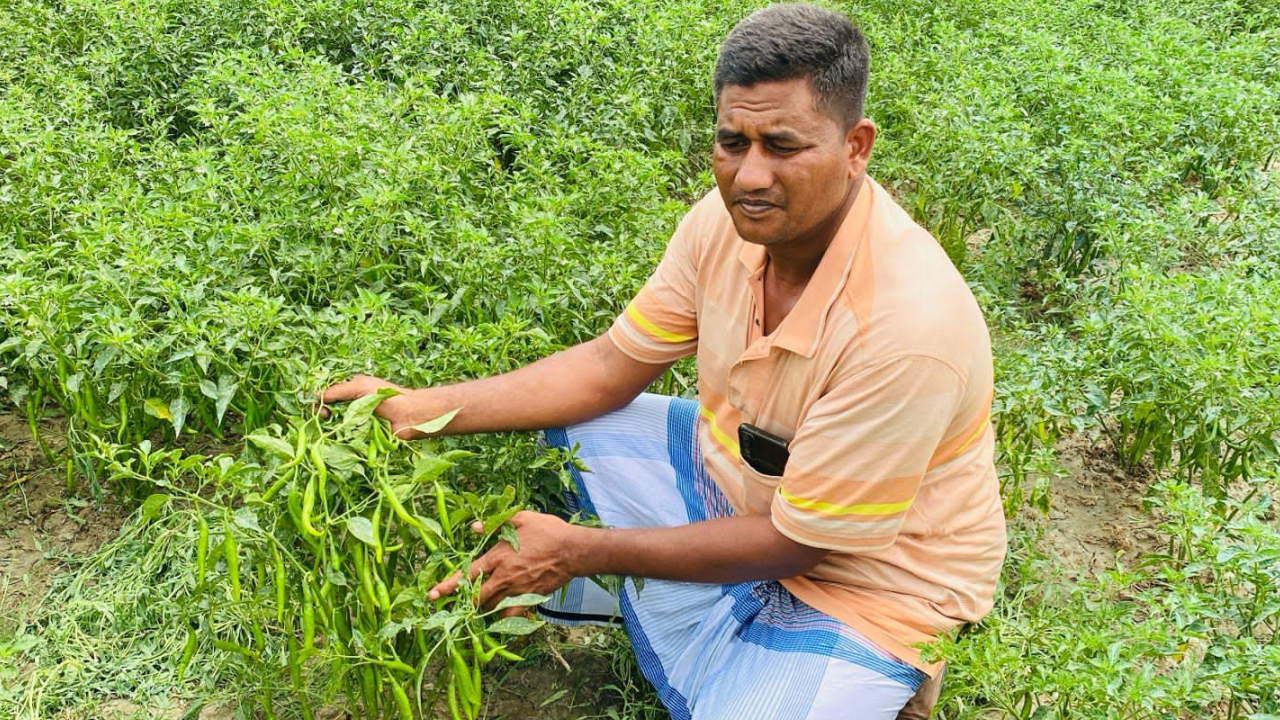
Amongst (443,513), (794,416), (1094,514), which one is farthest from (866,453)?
(1094,514)

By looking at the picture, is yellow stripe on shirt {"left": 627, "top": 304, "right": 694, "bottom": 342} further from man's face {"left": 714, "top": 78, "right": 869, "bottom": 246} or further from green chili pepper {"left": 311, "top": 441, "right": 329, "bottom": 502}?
green chili pepper {"left": 311, "top": 441, "right": 329, "bottom": 502}

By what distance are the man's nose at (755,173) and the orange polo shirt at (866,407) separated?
0.64 feet

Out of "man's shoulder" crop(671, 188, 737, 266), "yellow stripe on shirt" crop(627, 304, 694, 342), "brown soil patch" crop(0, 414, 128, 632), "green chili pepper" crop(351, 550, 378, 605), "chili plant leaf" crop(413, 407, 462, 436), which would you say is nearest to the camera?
"green chili pepper" crop(351, 550, 378, 605)

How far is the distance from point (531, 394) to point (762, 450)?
550 millimetres

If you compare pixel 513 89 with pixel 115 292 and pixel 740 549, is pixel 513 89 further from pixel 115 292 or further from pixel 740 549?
pixel 740 549

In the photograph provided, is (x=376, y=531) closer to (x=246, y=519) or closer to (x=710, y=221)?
(x=246, y=519)

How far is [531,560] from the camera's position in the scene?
7.18 ft

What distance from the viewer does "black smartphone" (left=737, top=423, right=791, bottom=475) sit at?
2217mm

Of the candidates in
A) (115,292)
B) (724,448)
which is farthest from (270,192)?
(724,448)

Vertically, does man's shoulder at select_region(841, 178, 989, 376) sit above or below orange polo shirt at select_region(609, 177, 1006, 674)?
above

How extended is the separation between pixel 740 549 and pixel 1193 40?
4.38m

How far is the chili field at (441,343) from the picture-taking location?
2.13 meters

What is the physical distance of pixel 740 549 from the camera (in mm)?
2150

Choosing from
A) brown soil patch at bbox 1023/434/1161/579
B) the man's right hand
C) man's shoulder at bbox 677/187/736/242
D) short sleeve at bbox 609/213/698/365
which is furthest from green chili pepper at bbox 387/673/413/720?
brown soil patch at bbox 1023/434/1161/579
